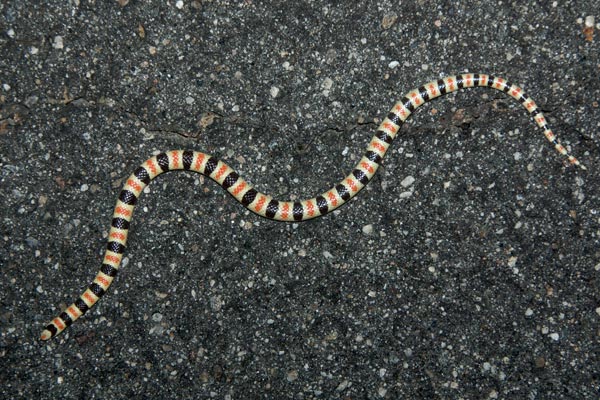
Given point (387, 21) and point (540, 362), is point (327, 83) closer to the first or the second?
point (387, 21)

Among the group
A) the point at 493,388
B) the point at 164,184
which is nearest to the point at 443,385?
the point at 493,388

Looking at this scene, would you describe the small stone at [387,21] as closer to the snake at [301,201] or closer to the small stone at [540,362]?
the snake at [301,201]

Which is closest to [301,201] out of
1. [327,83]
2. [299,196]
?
[299,196]

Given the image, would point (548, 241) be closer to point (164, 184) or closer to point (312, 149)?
point (312, 149)

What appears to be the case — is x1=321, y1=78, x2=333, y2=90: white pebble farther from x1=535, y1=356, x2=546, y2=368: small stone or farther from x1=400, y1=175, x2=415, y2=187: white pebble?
x1=535, y1=356, x2=546, y2=368: small stone

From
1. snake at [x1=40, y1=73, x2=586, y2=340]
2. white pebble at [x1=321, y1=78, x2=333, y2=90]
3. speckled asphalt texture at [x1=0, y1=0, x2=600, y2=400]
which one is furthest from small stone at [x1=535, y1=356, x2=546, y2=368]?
white pebble at [x1=321, y1=78, x2=333, y2=90]

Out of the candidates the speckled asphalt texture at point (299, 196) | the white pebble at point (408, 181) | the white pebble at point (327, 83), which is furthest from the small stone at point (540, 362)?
the white pebble at point (327, 83)
